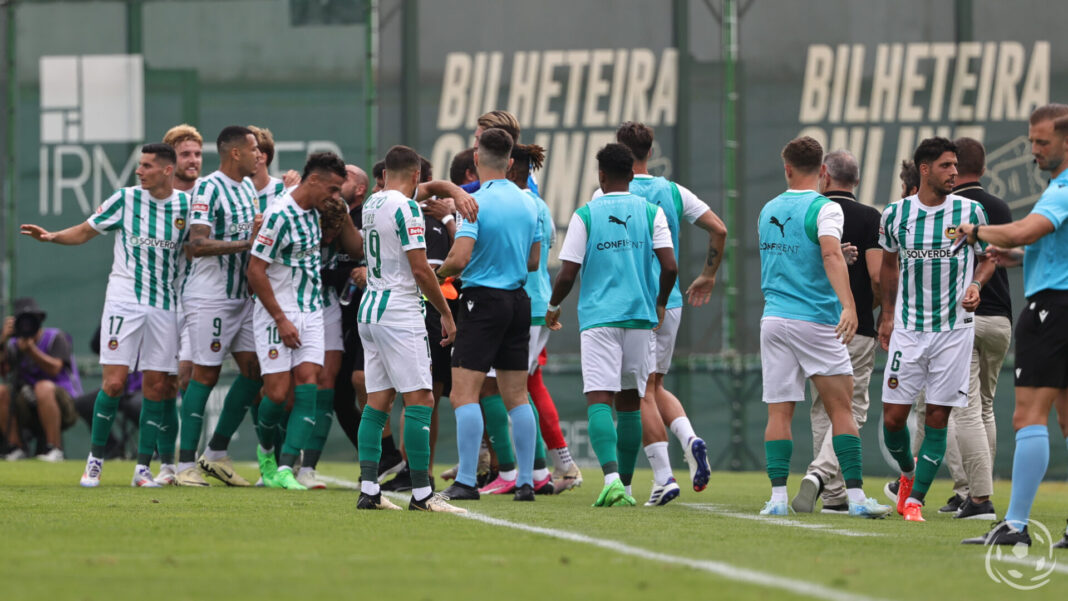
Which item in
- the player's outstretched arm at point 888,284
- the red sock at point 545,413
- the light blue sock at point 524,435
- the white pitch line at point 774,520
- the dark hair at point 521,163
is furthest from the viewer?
the red sock at point 545,413

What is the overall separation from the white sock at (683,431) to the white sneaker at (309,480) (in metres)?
2.26

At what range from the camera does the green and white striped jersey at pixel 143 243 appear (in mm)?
9906

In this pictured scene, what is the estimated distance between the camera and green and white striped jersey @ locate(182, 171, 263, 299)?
9867 mm

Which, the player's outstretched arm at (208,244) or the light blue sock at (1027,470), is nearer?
the light blue sock at (1027,470)

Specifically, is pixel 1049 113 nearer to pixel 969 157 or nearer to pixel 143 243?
pixel 969 157

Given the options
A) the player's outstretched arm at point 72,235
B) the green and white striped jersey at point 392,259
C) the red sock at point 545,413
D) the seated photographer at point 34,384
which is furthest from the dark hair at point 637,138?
the seated photographer at point 34,384

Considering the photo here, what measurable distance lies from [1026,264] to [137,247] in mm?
5722

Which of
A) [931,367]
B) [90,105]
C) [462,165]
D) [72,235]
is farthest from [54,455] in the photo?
[931,367]

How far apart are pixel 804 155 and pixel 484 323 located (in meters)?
1.88

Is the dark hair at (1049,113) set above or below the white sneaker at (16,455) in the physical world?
above

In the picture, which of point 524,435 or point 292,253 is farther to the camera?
point 292,253

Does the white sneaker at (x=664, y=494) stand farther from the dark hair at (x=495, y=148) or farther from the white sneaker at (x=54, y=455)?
the white sneaker at (x=54, y=455)

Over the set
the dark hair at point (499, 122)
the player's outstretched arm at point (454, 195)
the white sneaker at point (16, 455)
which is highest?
the dark hair at point (499, 122)

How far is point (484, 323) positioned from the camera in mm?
8242
